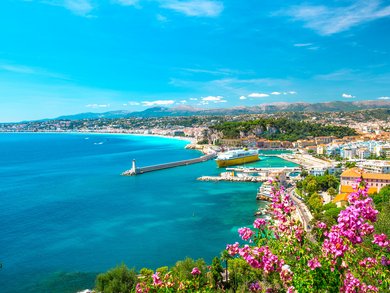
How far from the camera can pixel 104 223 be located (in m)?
14.2

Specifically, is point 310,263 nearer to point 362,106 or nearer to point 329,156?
point 329,156

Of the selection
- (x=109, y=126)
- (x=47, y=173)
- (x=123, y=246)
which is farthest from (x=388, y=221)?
(x=109, y=126)

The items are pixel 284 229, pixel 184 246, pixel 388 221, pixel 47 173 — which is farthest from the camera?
pixel 47 173

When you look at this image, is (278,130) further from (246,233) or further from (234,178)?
(246,233)

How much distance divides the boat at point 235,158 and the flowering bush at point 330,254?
2788 centimetres

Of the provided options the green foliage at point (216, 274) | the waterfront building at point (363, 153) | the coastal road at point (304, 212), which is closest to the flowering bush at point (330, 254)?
the green foliage at point (216, 274)

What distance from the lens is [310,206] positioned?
14320 millimetres

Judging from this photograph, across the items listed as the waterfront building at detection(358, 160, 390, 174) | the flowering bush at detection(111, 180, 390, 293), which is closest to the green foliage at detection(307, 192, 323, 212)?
the waterfront building at detection(358, 160, 390, 174)

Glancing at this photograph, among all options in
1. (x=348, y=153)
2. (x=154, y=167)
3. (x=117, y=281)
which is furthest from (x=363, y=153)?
(x=117, y=281)

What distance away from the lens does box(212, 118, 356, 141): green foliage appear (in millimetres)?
49406

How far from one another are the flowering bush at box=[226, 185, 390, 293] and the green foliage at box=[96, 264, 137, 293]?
5.86 metres

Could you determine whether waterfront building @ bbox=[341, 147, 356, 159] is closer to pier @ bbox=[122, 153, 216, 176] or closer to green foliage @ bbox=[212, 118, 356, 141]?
pier @ bbox=[122, 153, 216, 176]

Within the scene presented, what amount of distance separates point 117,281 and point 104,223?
23.2ft

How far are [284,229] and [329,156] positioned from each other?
3321 centimetres
